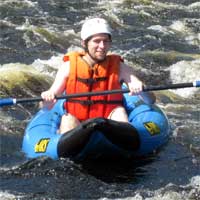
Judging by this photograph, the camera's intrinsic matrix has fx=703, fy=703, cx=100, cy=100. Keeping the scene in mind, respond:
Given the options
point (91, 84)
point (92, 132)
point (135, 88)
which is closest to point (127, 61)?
point (91, 84)

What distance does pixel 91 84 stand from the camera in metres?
7.19

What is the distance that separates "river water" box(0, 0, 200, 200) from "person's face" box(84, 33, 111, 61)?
109 cm

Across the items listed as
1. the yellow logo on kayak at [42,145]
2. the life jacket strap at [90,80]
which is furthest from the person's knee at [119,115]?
the yellow logo on kayak at [42,145]

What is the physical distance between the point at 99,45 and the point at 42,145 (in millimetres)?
1121

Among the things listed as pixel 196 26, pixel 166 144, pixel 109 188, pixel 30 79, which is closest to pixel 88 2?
pixel 196 26

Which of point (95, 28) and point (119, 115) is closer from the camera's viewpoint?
point (95, 28)

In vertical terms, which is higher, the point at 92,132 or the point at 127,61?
the point at 127,61

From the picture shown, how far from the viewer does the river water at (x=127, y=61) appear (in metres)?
6.09

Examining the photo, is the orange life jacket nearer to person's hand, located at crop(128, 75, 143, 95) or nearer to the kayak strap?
person's hand, located at crop(128, 75, 143, 95)

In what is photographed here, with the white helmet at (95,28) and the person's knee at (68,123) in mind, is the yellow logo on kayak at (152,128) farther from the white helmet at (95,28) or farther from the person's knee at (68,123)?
the white helmet at (95,28)

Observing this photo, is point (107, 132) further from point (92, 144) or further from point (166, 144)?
point (166, 144)

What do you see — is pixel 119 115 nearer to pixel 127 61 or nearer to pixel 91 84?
pixel 91 84

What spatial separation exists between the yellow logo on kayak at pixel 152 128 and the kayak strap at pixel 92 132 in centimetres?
35

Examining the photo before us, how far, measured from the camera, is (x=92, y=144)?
21.7 feet
